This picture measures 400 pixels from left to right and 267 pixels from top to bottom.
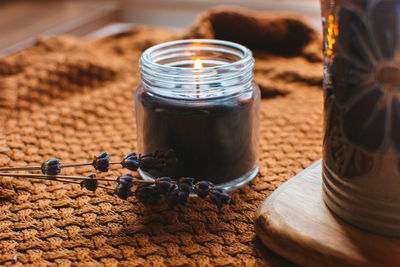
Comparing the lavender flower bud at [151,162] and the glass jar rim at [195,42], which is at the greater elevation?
the glass jar rim at [195,42]

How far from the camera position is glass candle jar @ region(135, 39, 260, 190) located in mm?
388

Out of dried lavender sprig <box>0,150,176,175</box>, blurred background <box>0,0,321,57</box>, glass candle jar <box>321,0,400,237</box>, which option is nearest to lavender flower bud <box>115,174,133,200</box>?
dried lavender sprig <box>0,150,176,175</box>

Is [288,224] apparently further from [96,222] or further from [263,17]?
[263,17]

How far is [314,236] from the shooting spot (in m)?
0.32

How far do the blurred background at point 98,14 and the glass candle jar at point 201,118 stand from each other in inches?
22.8

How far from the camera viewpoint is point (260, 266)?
1.09 feet

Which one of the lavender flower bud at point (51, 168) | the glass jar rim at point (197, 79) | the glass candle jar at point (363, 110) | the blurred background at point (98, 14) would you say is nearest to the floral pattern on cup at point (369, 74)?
the glass candle jar at point (363, 110)

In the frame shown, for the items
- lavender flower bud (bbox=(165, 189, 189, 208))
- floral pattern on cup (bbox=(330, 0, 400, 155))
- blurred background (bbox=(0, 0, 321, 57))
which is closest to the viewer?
floral pattern on cup (bbox=(330, 0, 400, 155))

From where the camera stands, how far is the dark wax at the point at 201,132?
0.39m

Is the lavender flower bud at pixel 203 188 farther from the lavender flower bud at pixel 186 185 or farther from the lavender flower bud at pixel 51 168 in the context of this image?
the lavender flower bud at pixel 51 168

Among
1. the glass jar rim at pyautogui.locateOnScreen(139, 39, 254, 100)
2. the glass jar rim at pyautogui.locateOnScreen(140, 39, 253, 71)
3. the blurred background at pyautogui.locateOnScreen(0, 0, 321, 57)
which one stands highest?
the glass jar rim at pyautogui.locateOnScreen(140, 39, 253, 71)

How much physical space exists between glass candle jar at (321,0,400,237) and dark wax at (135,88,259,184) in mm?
93

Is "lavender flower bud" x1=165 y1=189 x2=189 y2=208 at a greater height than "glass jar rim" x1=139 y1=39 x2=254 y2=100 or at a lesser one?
lesser

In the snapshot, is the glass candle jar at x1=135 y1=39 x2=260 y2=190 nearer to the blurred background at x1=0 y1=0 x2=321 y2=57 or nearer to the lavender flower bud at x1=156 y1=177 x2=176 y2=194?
the lavender flower bud at x1=156 y1=177 x2=176 y2=194
